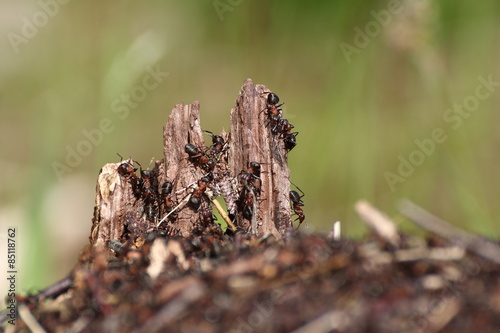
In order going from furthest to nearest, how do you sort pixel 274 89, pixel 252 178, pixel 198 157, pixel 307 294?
pixel 274 89 < pixel 198 157 < pixel 252 178 < pixel 307 294

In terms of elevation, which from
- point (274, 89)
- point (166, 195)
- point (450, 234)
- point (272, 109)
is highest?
point (274, 89)

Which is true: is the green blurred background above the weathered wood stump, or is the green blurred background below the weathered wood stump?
above

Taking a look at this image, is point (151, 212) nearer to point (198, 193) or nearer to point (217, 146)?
point (198, 193)

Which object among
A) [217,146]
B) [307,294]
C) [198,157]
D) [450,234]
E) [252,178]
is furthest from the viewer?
[217,146]

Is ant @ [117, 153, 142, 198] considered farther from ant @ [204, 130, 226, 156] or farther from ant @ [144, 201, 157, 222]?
ant @ [204, 130, 226, 156]

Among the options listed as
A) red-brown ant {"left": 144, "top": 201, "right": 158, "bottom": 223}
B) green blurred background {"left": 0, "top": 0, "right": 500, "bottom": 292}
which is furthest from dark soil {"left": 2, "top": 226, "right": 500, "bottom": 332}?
green blurred background {"left": 0, "top": 0, "right": 500, "bottom": 292}

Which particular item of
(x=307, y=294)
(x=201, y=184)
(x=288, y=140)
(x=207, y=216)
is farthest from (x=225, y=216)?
(x=307, y=294)
